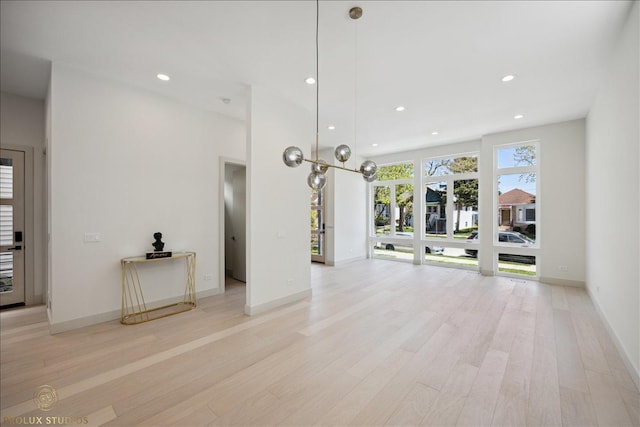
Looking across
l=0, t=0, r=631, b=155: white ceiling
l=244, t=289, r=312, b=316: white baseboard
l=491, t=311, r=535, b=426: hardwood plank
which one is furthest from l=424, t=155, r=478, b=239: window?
→ l=244, t=289, r=312, b=316: white baseboard

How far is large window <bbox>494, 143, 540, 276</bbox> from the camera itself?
19.3 feet

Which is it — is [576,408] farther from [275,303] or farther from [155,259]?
[155,259]

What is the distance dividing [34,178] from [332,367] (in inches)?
209

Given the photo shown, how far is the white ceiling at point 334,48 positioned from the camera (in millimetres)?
2410

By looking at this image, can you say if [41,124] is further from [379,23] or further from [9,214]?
[379,23]

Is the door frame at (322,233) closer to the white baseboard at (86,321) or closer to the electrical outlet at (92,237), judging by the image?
the white baseboard at (86,321)

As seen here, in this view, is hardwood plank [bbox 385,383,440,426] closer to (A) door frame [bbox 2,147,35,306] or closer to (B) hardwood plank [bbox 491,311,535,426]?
(B) hardwood plank [bbox 491,311,535,426]

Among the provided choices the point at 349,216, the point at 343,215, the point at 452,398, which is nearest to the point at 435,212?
the point at 349,216

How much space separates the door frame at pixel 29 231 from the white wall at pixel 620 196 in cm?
744

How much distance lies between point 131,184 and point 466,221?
724cm

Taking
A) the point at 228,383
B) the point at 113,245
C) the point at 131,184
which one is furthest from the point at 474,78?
the point at 113,245

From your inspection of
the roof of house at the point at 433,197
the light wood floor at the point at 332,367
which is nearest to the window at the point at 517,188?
the roof of house at the point at 433,197

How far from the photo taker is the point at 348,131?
6090 mm

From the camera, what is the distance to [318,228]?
26.5ft
